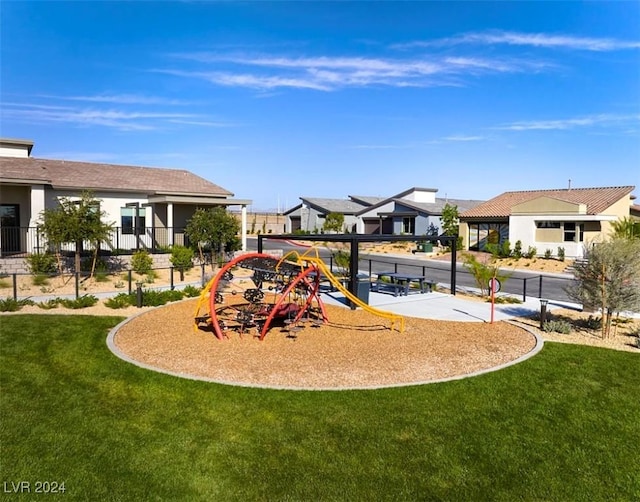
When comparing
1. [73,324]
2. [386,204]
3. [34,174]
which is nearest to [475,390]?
[73,324]

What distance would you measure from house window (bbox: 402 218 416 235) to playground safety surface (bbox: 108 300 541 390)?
35.6 meters

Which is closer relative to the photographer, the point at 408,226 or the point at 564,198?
the point at 564,198

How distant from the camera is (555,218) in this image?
109ft

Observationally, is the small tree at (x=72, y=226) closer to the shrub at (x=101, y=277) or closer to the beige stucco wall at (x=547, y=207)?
the shrub at (x=101, y=277)

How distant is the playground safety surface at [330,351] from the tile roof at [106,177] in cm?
1479

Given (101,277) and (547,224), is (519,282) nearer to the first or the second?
(547,224)

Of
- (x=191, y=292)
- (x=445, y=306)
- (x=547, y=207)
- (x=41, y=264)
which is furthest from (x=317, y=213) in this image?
(x=445, y=306)

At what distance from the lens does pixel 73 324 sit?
1234cm

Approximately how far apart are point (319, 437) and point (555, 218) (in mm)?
31722

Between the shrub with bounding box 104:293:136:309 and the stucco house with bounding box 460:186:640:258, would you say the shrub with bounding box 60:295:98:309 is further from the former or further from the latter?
the stucco house with bounding box 460:186:640:258

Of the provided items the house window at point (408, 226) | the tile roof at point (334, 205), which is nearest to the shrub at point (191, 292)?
the house window at point (408, 226)

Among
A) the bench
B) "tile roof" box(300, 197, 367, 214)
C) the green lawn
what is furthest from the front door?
"tile roof" box(300, 197, 367, 214)

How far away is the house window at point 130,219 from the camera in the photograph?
26188 millimetres

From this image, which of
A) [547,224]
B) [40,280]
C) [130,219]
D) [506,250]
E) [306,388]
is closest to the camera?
[306,388]
